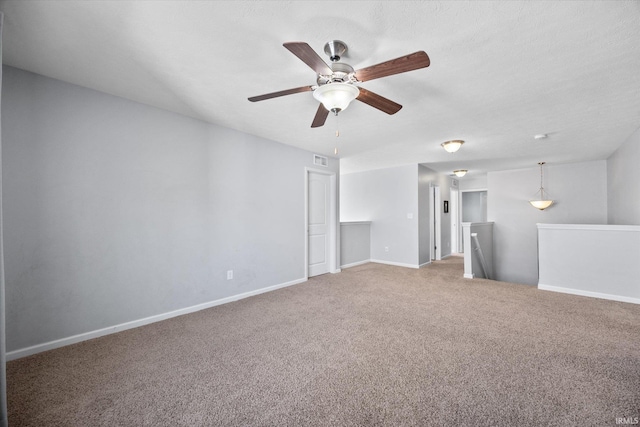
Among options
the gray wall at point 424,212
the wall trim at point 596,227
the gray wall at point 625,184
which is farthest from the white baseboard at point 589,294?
the gray wall at point 424,212

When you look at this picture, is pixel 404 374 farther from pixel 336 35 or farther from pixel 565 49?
pixel 565 49

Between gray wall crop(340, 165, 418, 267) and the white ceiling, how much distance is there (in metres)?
2.73

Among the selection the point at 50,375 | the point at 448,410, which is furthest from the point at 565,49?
the point at 50,375

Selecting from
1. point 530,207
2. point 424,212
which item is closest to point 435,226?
point 424,212

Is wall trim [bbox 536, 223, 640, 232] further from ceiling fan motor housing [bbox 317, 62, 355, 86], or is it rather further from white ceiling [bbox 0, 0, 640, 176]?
ceiling fan motor housing [bbox 317, 62, 355, 86]

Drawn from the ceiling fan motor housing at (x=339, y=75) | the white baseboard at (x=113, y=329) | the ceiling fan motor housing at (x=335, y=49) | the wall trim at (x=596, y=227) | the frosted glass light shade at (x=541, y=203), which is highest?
the ceiling fan motor housing at (x=335, y=49)

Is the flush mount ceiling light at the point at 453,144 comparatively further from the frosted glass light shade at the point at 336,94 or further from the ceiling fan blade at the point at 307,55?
the ceiling fan blade at the point at 307,55

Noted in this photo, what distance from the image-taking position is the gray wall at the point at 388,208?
241 inches

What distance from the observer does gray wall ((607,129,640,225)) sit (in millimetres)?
3784

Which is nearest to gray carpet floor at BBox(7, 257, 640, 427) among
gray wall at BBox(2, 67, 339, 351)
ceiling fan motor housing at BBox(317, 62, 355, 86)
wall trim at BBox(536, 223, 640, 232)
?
gray wall at BBox(2, 67, 339, 351)

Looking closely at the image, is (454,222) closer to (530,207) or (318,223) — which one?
(530,207)

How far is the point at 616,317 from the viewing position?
10.3 ft

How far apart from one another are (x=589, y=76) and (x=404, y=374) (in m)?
2.90

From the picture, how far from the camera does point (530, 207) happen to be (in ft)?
21.4
